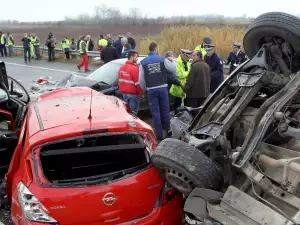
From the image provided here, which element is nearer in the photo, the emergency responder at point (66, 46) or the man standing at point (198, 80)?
the man standing at point (198, 80)

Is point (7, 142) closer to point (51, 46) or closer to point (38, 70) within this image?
point (38, 70)

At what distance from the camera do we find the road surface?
1417 centimetres

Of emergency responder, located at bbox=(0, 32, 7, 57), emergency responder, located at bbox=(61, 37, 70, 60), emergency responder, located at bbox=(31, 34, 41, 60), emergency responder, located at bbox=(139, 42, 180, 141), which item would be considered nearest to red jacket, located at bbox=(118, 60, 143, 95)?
emergency responder, located at bbox=(139, 42, 180, 141)

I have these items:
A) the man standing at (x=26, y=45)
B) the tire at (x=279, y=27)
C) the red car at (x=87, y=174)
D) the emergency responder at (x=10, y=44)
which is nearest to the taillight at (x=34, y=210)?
the red car at (x=87, y=174)

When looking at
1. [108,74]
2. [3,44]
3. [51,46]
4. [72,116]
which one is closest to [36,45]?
[51,46]

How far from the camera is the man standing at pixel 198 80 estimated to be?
6809 mm

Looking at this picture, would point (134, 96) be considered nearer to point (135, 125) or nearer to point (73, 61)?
point (135, 125)

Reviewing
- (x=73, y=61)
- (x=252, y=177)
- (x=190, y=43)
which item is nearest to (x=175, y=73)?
(x=252, y=177)

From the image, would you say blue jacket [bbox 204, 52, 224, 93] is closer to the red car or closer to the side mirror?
the red car

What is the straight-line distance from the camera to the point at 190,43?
52.1 ft

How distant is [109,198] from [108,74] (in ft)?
16.7

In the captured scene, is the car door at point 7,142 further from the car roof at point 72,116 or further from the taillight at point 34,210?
the taillight at point 34,210

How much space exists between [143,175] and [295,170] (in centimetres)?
123

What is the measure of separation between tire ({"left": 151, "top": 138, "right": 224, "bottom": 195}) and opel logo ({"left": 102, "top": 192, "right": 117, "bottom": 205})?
1.54 feet
